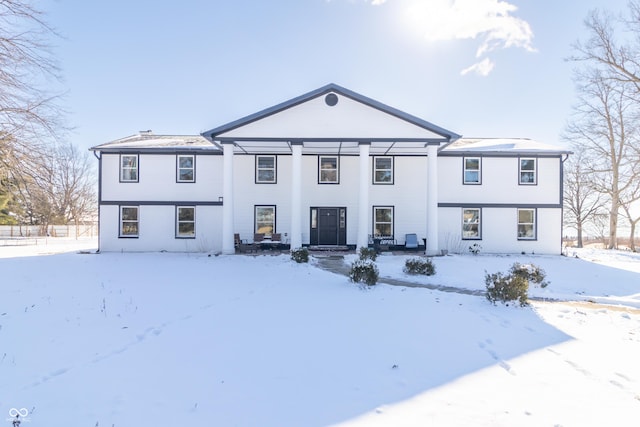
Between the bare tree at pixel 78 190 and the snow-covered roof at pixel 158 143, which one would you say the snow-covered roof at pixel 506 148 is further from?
the bare tree at pixel 78 190

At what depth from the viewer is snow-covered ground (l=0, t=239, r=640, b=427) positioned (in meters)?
3.46

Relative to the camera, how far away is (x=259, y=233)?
17.2 metres

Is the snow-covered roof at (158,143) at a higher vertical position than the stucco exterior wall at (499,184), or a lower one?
higher

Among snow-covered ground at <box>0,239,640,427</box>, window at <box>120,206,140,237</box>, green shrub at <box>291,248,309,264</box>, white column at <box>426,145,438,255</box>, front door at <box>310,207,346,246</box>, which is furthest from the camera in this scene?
front door at <box>310,207,346,246</box>

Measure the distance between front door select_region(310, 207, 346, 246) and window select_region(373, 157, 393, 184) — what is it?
2.40 metres

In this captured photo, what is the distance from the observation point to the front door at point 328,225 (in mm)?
17609

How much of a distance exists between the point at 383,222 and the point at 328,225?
282cm

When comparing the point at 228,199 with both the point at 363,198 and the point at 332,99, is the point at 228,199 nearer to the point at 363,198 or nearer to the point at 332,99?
the point at 363,198

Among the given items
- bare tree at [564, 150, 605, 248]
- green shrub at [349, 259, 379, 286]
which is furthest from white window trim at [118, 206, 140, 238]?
bare tree at [564, 150, 605, 248]

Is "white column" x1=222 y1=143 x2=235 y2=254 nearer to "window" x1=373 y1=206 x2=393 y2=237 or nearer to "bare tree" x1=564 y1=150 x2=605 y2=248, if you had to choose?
"window" x1=373 y1=206 x2=393 y2=237

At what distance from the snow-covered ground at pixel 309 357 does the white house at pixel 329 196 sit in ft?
28.3

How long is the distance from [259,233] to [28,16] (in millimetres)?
11272

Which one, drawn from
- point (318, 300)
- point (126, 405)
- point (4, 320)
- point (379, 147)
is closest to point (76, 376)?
point (126, 405)

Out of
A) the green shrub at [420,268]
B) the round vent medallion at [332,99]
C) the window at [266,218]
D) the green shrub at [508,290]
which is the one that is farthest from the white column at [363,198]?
the green shrub at [508,290]
